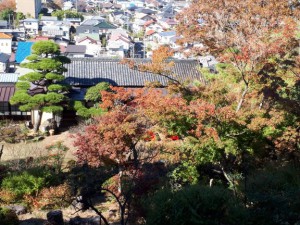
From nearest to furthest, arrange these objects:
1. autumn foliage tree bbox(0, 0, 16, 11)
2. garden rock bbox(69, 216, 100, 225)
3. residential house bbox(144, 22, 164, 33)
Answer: garden rock bbox(69, 216, 100, 225) < autumn foliage tree bbox(0, 0, 16, 11) < residential house bbox(144, 22, 164, 33)

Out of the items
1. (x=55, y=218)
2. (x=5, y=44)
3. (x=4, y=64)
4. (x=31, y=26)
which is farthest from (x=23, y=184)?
(x=31, y=26)

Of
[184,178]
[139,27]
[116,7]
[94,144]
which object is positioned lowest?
[184,178]

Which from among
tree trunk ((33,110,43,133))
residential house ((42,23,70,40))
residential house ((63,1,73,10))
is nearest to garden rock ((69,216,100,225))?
tree trunk ((33,110,43,133))

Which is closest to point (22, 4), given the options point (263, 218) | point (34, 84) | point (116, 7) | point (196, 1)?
point (116, 7)

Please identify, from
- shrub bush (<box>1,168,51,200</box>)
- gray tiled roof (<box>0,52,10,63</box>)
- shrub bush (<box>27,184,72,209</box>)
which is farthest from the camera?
gray tiled roof (<box>0,52,10,63</box>)

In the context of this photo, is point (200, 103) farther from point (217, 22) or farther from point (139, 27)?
point (139, 27)

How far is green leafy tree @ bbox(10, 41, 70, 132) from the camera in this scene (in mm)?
18641

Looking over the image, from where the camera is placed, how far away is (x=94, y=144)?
11.3 metres

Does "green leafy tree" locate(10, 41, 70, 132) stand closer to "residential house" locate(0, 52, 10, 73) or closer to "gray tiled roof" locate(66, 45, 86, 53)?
"residential house" locate(0, 52, 10, 73)

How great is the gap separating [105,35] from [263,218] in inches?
2116

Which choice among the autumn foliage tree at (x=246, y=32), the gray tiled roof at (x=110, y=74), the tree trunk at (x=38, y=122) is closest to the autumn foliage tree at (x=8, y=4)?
the gray tiled roof at (x=110, y=74)

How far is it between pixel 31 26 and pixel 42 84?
43.5 m

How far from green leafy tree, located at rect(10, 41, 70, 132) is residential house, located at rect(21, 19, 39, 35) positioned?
1692 inches

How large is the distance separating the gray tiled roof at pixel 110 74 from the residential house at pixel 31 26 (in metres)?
39.4
